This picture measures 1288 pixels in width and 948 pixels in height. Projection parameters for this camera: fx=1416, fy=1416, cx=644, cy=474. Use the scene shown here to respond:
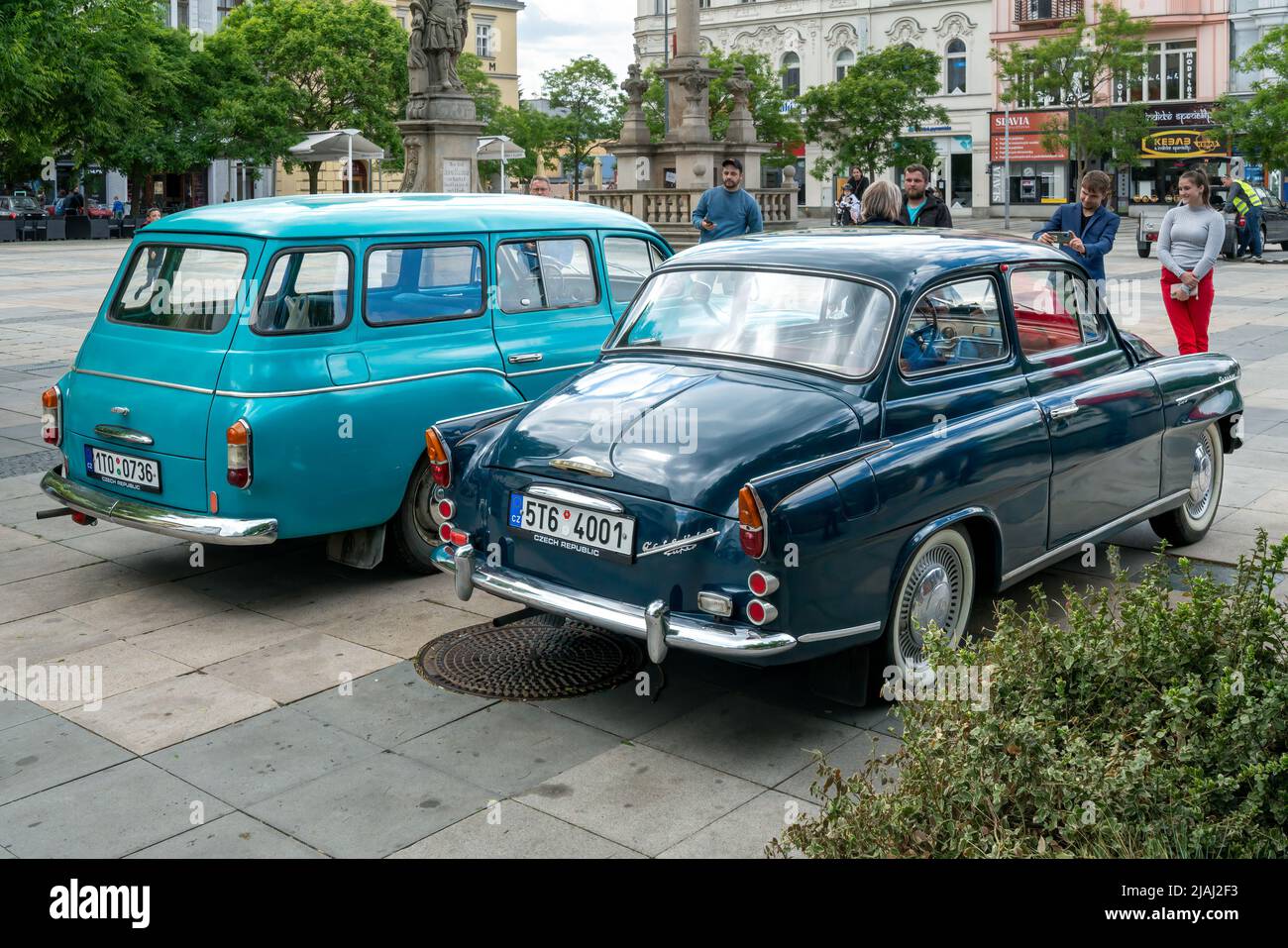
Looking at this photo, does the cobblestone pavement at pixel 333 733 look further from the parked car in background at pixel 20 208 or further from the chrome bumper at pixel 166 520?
the parked car in background at pixel 20 208

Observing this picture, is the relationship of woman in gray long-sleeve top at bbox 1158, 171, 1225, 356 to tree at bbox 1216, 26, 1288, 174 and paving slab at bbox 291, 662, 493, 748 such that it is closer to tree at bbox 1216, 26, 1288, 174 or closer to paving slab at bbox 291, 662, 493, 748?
paving slab at bbox 291, 662, 493, 748

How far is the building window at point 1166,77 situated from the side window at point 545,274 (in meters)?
Answer: 59.9

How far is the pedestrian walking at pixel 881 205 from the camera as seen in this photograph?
420 inches

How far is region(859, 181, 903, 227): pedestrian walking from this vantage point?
35.0ft

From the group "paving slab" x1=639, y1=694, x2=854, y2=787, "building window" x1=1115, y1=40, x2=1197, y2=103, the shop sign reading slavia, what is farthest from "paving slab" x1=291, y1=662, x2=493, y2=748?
"building window" x1=1115, y1=40, x2=1197, y2=103

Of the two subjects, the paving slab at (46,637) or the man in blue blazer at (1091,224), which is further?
the man in blue blazer at (1091,224)

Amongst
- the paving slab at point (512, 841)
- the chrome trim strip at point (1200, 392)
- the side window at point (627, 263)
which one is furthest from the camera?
the side window at point (627, 263)

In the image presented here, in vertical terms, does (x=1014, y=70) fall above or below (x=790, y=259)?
above

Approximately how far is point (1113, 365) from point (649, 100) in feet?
195

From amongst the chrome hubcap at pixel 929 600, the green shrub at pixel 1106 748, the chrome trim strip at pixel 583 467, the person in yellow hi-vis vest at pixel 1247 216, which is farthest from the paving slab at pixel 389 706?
the person in yellow hi-vis vest at pixel 1247 216

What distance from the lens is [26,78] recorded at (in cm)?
1421

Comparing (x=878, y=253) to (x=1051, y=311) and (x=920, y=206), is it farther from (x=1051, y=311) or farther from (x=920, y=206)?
(x=920, y=206)
